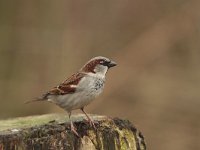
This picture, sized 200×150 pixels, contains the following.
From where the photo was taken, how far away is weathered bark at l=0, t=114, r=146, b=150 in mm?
3869

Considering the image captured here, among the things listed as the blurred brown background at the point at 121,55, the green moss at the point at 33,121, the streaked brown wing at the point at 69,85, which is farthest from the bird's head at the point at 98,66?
the blurred brown background at the point at 121,55

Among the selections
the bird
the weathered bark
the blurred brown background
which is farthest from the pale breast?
the blurred brown background

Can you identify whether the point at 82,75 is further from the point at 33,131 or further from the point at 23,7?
the point at 23,7

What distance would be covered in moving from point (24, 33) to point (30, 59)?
356mm

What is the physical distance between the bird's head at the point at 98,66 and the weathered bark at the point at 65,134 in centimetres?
40

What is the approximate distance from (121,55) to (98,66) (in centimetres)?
439

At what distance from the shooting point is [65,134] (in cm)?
405

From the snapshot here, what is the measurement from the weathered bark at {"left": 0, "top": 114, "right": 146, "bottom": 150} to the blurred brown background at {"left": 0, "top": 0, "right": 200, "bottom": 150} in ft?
14.4

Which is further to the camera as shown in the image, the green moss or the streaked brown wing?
the streaked brown wing

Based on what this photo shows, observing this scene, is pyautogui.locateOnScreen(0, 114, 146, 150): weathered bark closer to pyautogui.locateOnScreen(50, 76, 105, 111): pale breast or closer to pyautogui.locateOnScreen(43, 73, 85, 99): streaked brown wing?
pyautogui.locateOnScreen(50, 76, 105, 111): pale breast

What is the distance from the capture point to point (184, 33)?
9.61 meters

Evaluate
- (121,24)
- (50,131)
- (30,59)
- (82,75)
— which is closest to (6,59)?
(30,59)

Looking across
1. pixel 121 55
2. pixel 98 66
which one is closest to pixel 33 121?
pixel 98 66

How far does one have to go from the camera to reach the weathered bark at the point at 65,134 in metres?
3.87
